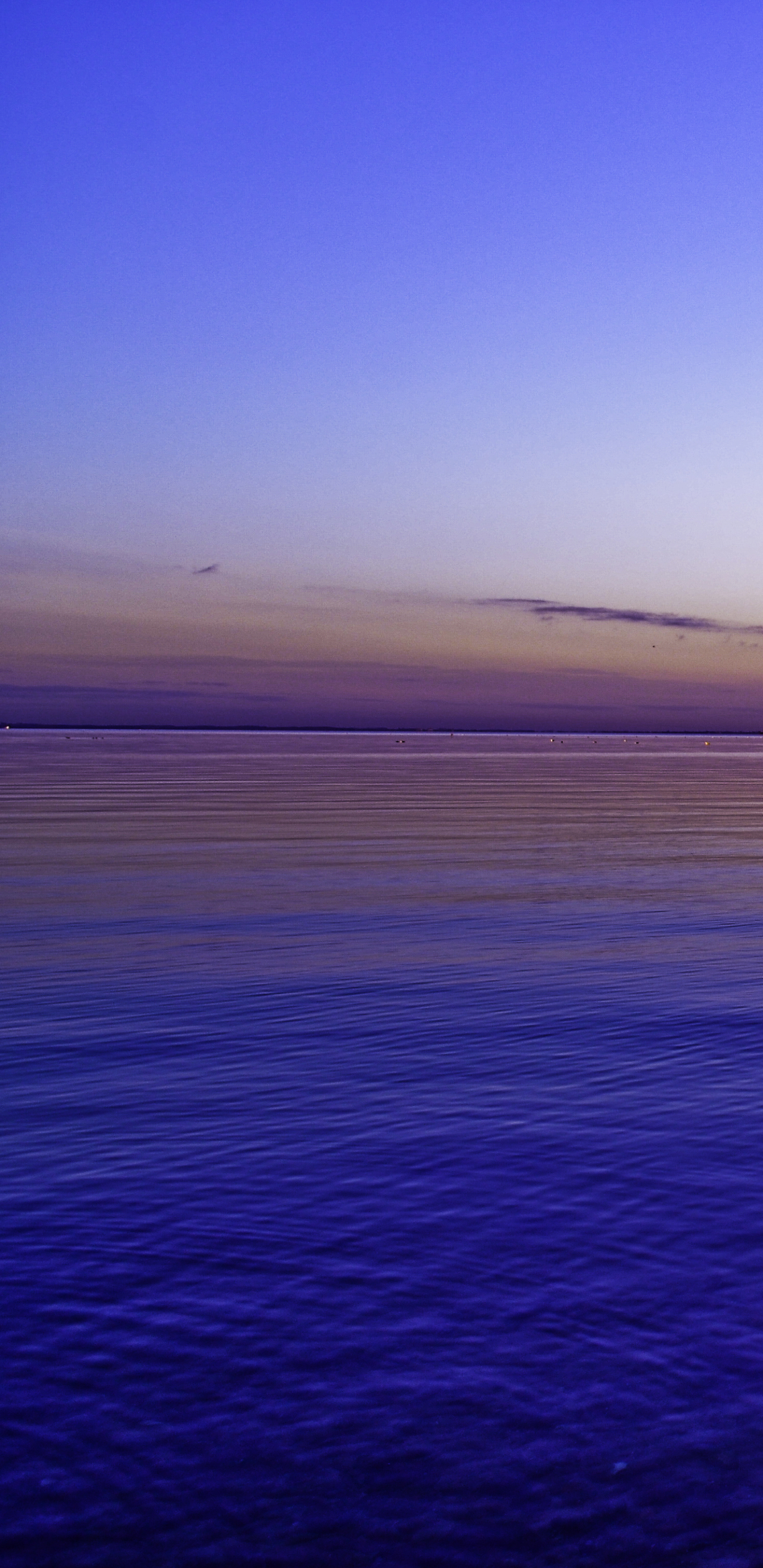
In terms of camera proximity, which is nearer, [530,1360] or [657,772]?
[530,1360]

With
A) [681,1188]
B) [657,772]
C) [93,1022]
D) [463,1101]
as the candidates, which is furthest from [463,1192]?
[657,772]

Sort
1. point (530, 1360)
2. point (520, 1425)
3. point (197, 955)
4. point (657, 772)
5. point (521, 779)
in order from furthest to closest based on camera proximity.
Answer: point (657, 772)
point (521, 779)
point (197, 955)
point (530, 1360)
point (520, 1425)

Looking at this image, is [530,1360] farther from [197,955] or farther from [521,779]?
[521,779]

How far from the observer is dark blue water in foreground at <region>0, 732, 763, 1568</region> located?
20.3ft

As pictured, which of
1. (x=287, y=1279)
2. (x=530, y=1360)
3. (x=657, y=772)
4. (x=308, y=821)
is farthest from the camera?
(x=657, y=772)

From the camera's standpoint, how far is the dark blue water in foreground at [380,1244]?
20.3ft

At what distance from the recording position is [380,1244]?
937cm

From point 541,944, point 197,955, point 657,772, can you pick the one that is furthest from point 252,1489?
point 657,772

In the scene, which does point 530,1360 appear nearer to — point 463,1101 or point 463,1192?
point 463,1192

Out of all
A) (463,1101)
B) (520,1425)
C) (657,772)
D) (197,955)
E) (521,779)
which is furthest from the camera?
(657,772)

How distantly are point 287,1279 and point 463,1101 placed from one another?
4663 millimetres

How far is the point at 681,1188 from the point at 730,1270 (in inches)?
68.0

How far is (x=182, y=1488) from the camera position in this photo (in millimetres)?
6270

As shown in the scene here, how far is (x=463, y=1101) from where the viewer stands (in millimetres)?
13164
